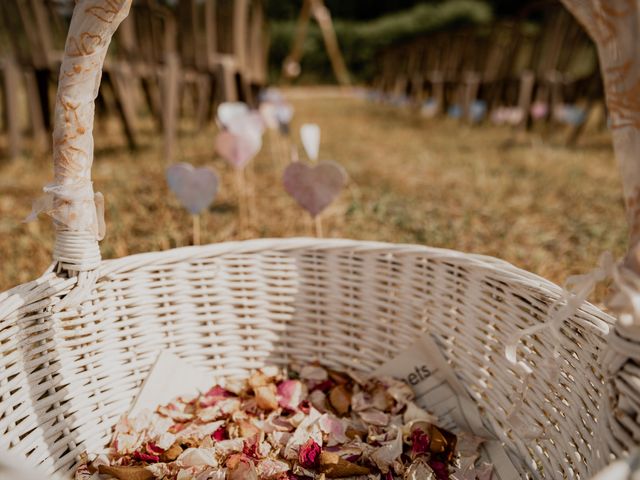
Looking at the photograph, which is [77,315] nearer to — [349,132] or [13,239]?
[13,239]

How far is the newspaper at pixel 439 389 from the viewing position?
2.93 ft

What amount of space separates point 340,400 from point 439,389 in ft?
0.61

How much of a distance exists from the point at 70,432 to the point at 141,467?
0.46 ft

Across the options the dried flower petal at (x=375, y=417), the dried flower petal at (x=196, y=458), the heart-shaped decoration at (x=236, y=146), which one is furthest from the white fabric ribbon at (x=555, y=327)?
the heart-shaped decoration at (x=236, y=146)

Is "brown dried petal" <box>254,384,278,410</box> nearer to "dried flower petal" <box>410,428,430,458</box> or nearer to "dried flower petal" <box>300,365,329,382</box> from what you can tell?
"dried flower petal" <box>300,365,329,382</box>

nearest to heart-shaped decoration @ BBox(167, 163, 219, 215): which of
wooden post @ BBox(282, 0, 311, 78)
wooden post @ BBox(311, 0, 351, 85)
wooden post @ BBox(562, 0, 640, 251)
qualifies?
wooden post @ BBox(562, 0, 640, 251)

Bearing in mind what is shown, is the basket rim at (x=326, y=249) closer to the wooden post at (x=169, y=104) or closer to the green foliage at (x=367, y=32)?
the wooden post at (x=169, y=104)

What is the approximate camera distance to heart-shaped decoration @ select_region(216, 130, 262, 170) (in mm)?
1319

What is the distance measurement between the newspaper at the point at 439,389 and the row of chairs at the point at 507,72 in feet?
9.32

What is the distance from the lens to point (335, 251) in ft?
3.32

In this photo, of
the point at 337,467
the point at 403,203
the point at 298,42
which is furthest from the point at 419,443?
the point at 298,42

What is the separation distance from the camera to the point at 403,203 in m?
2.07

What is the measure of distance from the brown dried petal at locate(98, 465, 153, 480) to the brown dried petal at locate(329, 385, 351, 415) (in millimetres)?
342

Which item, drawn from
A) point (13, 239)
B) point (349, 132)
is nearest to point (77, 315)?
point (13, 239)
